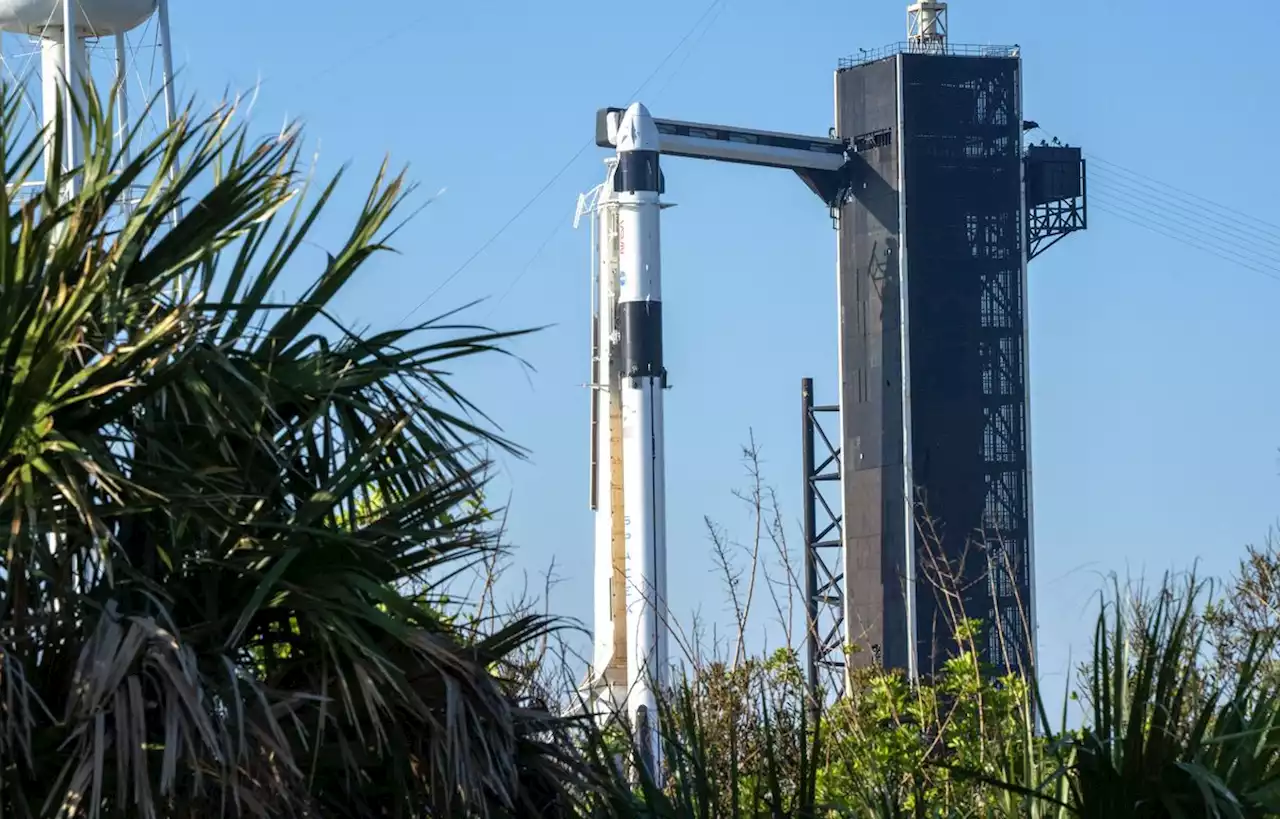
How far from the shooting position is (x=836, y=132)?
51281mm

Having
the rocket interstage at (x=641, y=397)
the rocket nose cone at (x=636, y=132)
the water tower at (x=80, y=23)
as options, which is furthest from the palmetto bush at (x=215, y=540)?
the rocket nose cone at (x=636, y=132)

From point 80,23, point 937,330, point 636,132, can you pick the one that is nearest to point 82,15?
point 80,23

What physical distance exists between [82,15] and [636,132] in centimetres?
2572

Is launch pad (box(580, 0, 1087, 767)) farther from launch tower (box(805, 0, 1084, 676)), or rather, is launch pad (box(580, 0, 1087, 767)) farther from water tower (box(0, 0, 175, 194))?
water tower (box(0, 0, 175, 194))

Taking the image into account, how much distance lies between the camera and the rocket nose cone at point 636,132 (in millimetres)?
45812

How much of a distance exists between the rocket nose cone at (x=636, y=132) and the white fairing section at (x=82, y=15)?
24625 mm

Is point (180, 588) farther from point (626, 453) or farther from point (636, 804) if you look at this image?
point (626, 453)

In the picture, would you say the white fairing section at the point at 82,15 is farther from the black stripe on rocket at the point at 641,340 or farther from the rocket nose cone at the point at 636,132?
the rocket nose cone at the point at 636,132

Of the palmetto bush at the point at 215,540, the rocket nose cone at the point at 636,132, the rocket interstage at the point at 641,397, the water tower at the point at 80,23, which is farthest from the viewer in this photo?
the rocket nose cone at the point at 636,132

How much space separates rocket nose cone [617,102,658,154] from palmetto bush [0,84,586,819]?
38.3 meters

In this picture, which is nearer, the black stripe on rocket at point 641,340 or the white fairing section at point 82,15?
the white fairing section at point 82,15

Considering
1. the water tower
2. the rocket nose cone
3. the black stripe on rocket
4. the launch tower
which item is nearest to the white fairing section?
the water tower

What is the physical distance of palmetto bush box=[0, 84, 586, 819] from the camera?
625 centimetres

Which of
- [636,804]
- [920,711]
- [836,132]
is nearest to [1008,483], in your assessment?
[836,132]
